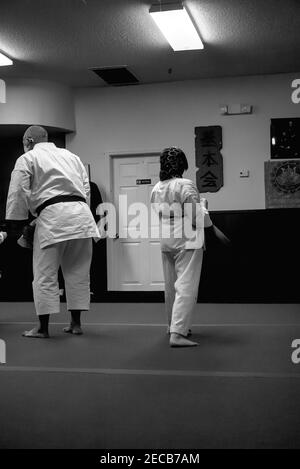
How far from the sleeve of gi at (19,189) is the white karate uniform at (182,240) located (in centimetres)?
92

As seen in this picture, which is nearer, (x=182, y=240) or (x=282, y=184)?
(x=182, y=240)

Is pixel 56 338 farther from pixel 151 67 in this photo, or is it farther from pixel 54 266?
pixel 151 67

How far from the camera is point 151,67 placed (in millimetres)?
6621

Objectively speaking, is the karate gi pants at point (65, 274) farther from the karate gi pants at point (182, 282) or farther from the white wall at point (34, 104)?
the white wall at point (34, 104)

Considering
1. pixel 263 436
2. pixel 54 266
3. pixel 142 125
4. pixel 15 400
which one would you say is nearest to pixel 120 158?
pixel 142 125

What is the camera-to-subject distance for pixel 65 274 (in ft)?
13.7

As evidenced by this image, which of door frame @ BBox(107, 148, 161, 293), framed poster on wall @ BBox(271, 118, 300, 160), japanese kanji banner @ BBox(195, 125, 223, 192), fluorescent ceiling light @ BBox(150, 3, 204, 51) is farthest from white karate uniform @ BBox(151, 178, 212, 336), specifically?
door frame @ BBox(107, 148, 161, 293)

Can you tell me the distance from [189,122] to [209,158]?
0.54 meters

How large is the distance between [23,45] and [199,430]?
15.7ft

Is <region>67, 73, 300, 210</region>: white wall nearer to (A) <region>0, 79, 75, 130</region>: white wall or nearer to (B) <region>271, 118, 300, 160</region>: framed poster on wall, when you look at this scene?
(B) <region>271, 118, 300, 160</region>: framed poster on wall

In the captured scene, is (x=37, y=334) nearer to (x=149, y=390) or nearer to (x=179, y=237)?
(x=179, y=237)

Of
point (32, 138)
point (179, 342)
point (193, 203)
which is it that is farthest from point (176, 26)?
point (179, 342)

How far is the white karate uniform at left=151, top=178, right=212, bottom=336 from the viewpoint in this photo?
12.1ft
